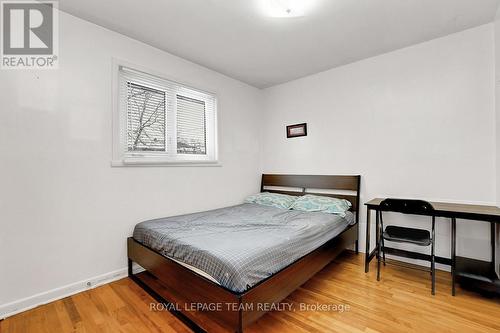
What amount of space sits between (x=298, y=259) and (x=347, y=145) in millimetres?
1940

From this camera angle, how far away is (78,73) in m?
2.20

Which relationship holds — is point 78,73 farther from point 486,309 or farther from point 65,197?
A: point 486,309

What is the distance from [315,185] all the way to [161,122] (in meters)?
2.33

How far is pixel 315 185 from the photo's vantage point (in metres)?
3.47

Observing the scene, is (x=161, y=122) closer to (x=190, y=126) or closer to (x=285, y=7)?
(x=190, y=126)

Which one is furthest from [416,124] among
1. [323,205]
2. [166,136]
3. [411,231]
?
[166,136]

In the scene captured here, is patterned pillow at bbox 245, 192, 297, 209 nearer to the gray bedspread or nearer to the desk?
the gray bedspread

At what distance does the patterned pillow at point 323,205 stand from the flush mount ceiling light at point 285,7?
2126 millimetres

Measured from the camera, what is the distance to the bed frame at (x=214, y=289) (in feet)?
4.76

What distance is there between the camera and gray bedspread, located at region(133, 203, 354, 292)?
60.5 inches

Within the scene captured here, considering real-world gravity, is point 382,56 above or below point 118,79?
above

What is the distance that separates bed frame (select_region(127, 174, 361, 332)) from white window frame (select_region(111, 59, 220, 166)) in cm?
90

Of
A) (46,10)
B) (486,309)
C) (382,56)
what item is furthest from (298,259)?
(46,10)

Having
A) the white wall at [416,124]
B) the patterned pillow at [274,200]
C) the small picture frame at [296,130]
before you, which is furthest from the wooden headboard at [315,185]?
the small picture frame at [296,130]
